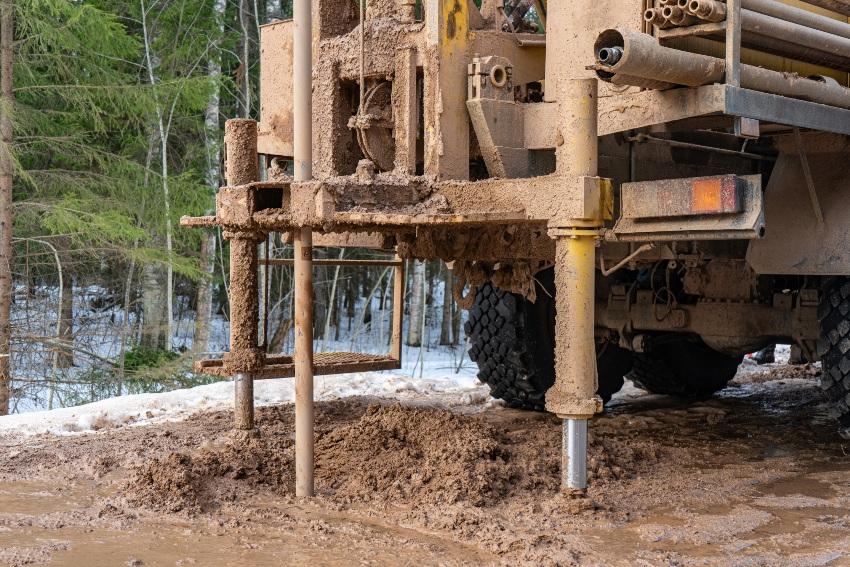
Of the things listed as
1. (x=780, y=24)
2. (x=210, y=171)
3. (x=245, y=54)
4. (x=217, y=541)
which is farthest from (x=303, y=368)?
(x=245, y=54)

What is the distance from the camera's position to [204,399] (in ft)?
24.1

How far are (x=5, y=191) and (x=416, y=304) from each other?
26.0 feet

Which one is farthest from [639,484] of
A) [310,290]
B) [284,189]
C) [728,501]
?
[284,189]

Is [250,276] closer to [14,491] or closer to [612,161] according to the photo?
[14,491]

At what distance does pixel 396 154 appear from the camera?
4961 millimetres

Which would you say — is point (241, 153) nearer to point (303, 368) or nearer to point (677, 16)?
point (303, 368)

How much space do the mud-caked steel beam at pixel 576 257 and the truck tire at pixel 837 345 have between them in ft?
5.67

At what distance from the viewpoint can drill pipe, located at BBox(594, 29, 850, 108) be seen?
3637mm

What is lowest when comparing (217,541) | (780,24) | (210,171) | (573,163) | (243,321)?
(217,541)

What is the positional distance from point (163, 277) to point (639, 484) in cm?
1083

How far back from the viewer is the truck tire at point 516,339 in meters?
6.76

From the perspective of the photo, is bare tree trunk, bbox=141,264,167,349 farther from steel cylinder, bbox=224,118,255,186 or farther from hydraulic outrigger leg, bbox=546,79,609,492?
hydraulic outrigger leg, bbox=546,79,609,492

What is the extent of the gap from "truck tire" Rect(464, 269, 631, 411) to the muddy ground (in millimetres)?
561

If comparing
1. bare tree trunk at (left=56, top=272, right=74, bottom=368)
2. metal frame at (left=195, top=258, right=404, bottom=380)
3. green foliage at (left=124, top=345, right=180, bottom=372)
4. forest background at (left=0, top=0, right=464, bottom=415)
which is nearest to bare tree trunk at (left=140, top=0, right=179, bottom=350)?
forest background at (left=0, top=0, right=464, bottom=415)
